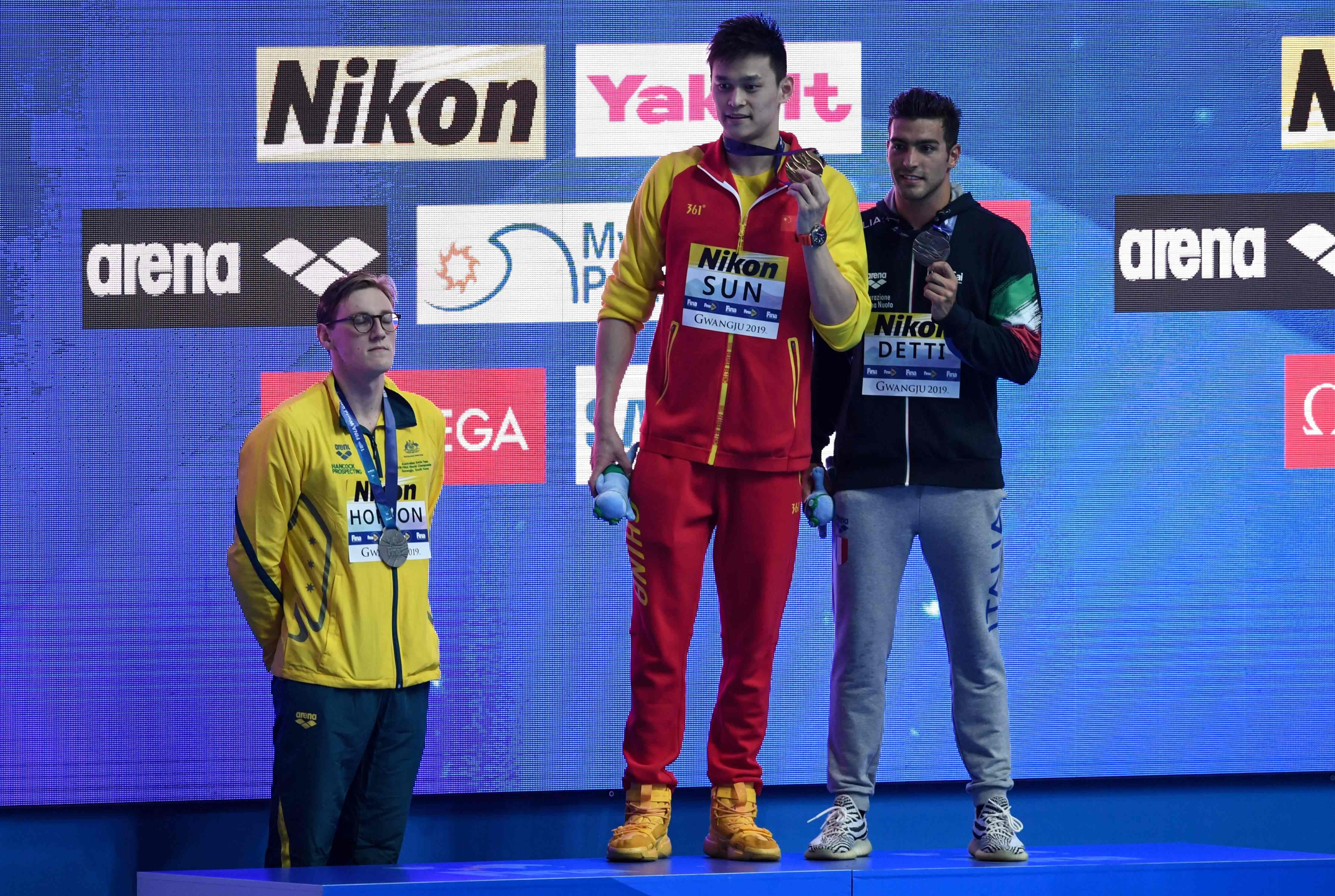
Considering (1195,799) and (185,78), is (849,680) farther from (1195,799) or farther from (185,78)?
(185,78)

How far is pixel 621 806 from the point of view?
3682 millimetres

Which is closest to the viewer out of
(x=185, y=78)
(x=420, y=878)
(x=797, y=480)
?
A: (x=420, y=878)

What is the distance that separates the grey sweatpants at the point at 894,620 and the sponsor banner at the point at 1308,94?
1.89 meters

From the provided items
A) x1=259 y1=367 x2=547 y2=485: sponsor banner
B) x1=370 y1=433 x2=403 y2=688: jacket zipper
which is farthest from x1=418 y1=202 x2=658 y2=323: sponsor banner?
x1=370 y1=433 x2=403 y2=688: jacket zipper

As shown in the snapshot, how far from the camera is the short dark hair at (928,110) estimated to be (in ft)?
8.49

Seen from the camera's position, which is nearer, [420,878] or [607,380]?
[420,878]

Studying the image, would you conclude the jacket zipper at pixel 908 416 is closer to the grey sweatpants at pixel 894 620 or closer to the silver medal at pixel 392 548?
the grey sweatpants at pixel 894 620

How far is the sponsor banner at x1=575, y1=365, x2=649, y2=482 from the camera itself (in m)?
3.65

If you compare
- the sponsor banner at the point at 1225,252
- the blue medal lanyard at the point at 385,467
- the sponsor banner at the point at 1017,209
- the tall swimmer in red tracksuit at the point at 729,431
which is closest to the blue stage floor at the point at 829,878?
the tall swimmer in red tracksuit at the point at 729,431

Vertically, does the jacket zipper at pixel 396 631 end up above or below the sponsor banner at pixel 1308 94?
below

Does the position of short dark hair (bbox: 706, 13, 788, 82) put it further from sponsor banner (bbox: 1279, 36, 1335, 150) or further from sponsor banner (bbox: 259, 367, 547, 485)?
sponsor banner (bbox: 1279, 36, 1335, 150)

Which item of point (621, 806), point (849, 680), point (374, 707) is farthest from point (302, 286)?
point (849, 680)

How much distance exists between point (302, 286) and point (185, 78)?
63cm

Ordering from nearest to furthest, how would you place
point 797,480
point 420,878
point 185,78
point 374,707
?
→ point 420,878, point 797,480, point 374,707, point 185,78
